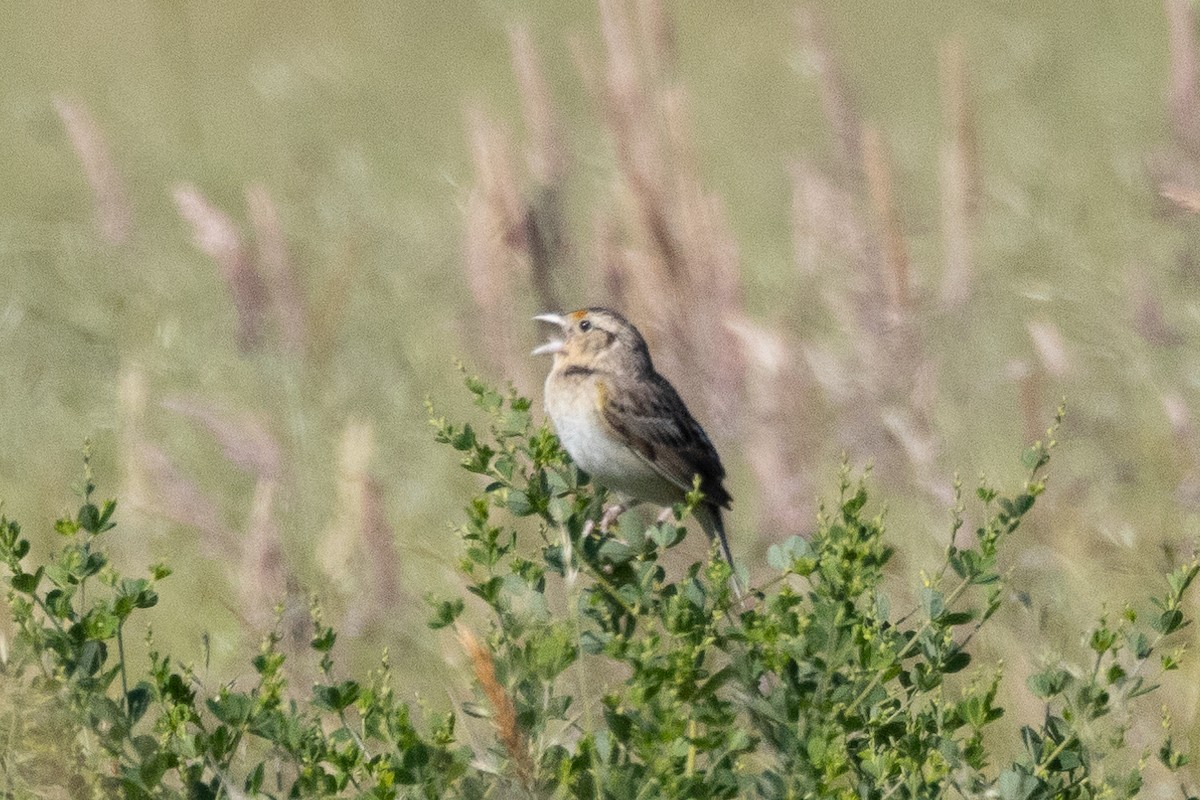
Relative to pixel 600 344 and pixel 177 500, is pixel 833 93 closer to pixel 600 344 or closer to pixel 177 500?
pixel 600 344

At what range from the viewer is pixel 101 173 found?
4.33 m

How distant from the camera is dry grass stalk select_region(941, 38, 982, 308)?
3768 millimetres

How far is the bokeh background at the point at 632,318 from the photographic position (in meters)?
3.65

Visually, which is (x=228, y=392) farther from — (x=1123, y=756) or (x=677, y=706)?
(x=677, y=706)

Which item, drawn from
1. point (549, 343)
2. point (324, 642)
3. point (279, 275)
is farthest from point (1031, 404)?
point (324, 642)

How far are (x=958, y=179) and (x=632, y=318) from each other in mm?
768

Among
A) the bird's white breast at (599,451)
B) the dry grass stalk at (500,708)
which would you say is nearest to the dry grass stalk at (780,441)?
the bird's white breast at (599,451)

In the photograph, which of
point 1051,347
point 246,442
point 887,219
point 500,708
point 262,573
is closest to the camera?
point 500,708

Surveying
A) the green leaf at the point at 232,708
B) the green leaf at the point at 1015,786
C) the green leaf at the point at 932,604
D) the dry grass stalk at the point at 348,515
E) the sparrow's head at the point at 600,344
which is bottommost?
the green leaf at the point at 1015,786

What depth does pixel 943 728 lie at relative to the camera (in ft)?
7.61

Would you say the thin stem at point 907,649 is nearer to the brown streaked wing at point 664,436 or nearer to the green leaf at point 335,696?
the green leaf at point 335,696

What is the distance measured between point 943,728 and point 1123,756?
1187 mm

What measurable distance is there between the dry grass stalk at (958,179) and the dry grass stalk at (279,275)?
1425 mm

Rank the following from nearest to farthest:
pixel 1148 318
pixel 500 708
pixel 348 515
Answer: pixel 500 708 → pixel 348 515 → pixel 1148 318
